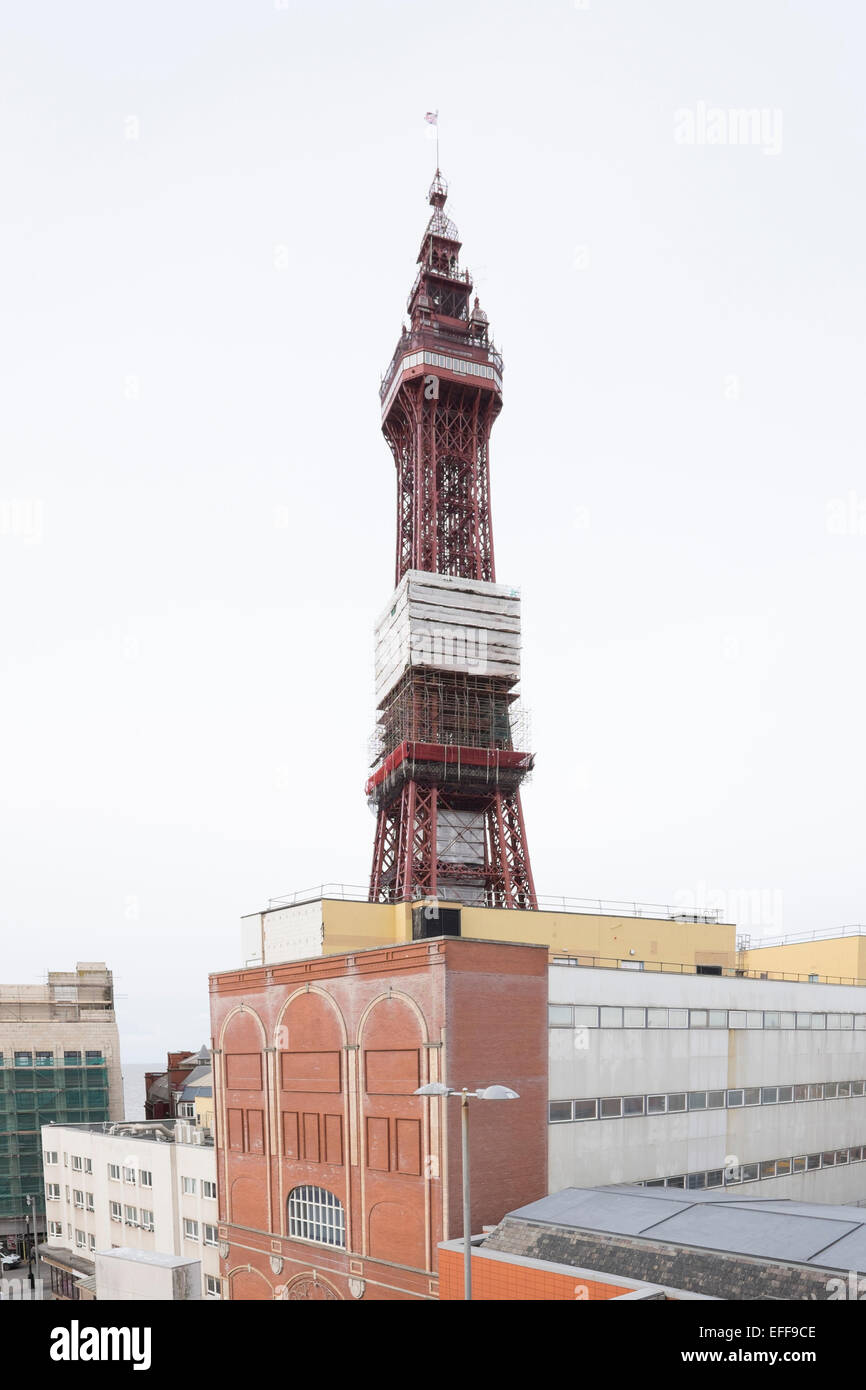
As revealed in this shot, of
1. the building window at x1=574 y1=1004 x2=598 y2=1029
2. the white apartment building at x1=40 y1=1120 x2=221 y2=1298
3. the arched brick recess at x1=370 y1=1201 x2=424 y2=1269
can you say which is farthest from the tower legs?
the arched brick recess at x1=370 y1=1201 x2=424 y2=1269

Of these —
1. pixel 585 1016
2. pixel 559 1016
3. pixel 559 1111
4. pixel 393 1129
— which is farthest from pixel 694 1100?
pixel 393 1129

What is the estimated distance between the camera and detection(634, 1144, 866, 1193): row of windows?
38.2 m

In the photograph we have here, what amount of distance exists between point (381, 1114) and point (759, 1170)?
1821cm

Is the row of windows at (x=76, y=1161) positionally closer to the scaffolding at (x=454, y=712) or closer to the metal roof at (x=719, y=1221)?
the scaffolding at (x=454, y=712)

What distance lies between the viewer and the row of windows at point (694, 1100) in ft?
115

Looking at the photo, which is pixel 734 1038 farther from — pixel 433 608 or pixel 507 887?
pixel 433 608

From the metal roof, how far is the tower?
34.3 m

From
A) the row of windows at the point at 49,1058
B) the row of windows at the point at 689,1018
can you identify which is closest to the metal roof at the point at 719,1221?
the row of windows at the point at 689,1018

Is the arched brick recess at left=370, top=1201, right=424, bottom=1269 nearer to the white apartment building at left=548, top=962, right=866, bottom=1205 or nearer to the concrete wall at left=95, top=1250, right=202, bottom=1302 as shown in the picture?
the white apartment building at left=548, top=962, right=866, bottom=1205

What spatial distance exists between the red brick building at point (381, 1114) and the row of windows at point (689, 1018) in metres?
1.53

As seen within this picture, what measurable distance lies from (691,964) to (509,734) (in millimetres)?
22677

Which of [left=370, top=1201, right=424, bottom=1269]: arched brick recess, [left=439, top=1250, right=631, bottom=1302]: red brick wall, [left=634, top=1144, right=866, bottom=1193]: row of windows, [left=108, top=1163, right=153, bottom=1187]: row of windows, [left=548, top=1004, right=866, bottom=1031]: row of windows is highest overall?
[left=548, top=1004, right=866, bottom=1031]: row of windows

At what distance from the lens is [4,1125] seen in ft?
299
